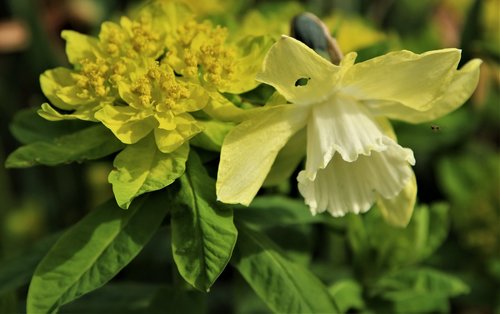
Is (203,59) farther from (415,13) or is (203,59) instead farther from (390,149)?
(415,13)

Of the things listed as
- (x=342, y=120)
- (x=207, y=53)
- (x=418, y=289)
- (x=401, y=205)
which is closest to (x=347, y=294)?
(x=418, y=289)

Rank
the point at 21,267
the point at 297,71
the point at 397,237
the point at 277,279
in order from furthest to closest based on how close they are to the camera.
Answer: the point at 397,237, the point at 21,267, the point at 277,279, the point at 297,71

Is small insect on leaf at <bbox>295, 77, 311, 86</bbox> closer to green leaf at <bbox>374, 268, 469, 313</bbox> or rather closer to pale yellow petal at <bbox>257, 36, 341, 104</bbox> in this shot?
pale yellow petal at <bbox>257, 36, 341, 104</bbox>

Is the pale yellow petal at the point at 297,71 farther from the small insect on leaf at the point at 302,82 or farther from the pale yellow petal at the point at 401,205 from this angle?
the pale yellow petal at the point at 401,205

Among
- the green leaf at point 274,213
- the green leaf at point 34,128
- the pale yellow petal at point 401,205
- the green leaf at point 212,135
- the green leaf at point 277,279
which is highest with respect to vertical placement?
the green leaf at point 212,135

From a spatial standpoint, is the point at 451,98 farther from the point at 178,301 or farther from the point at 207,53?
the point at 178,301

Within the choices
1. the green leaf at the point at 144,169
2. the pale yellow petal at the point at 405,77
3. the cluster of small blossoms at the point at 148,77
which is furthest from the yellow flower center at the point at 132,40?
the pale yellow petal at the point at 405,77
